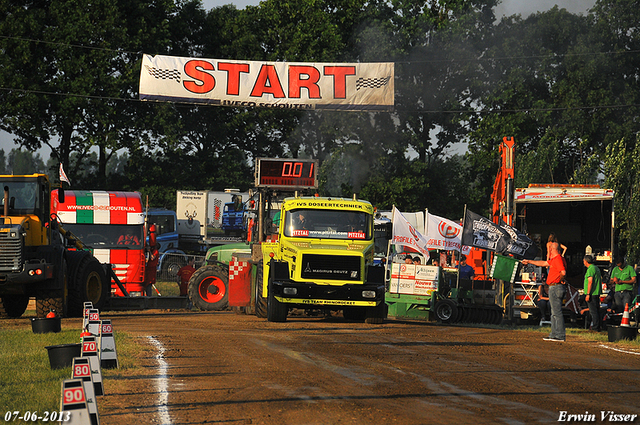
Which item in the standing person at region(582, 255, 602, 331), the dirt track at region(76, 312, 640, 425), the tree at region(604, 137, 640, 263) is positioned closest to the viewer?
the dirt track at region(76, 312, 640, 425)

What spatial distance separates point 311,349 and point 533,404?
5.31 meters

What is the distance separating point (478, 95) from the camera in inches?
2073

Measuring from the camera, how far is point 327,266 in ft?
59.6

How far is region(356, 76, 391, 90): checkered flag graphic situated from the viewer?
1297 inches

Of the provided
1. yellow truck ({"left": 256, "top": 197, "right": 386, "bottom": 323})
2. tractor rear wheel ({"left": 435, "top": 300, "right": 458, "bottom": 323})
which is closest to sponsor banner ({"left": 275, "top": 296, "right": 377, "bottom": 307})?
yellow truck ({"left": 256, "top": 197, "right": 386, "bottom": 323})

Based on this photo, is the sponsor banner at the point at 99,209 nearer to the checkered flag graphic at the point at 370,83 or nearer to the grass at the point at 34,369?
the grass at the point at 34,369

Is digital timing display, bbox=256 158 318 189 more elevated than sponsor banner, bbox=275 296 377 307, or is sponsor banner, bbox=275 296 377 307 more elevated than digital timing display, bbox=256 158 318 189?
digital timing display, bbox=256 158 318 189

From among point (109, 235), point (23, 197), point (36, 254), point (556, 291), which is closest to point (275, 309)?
point (36, 254)

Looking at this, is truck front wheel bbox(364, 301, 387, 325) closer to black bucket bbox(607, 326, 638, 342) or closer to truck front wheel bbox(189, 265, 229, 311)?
black bucket bbox(607, 326, 638, 342)

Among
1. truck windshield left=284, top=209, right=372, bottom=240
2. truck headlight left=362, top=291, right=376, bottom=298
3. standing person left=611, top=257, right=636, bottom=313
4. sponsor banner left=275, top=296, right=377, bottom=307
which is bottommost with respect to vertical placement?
sponsor banner left=275, top=296, right=377, bottom=307

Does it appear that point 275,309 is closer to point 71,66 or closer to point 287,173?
point 287,173

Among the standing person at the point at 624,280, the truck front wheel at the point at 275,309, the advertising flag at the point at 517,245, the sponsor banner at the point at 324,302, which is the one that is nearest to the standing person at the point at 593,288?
the standing person at the point at 624,280

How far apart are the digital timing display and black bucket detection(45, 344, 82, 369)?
11.6 metres

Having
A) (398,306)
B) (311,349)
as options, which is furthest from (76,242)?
(311,349)
